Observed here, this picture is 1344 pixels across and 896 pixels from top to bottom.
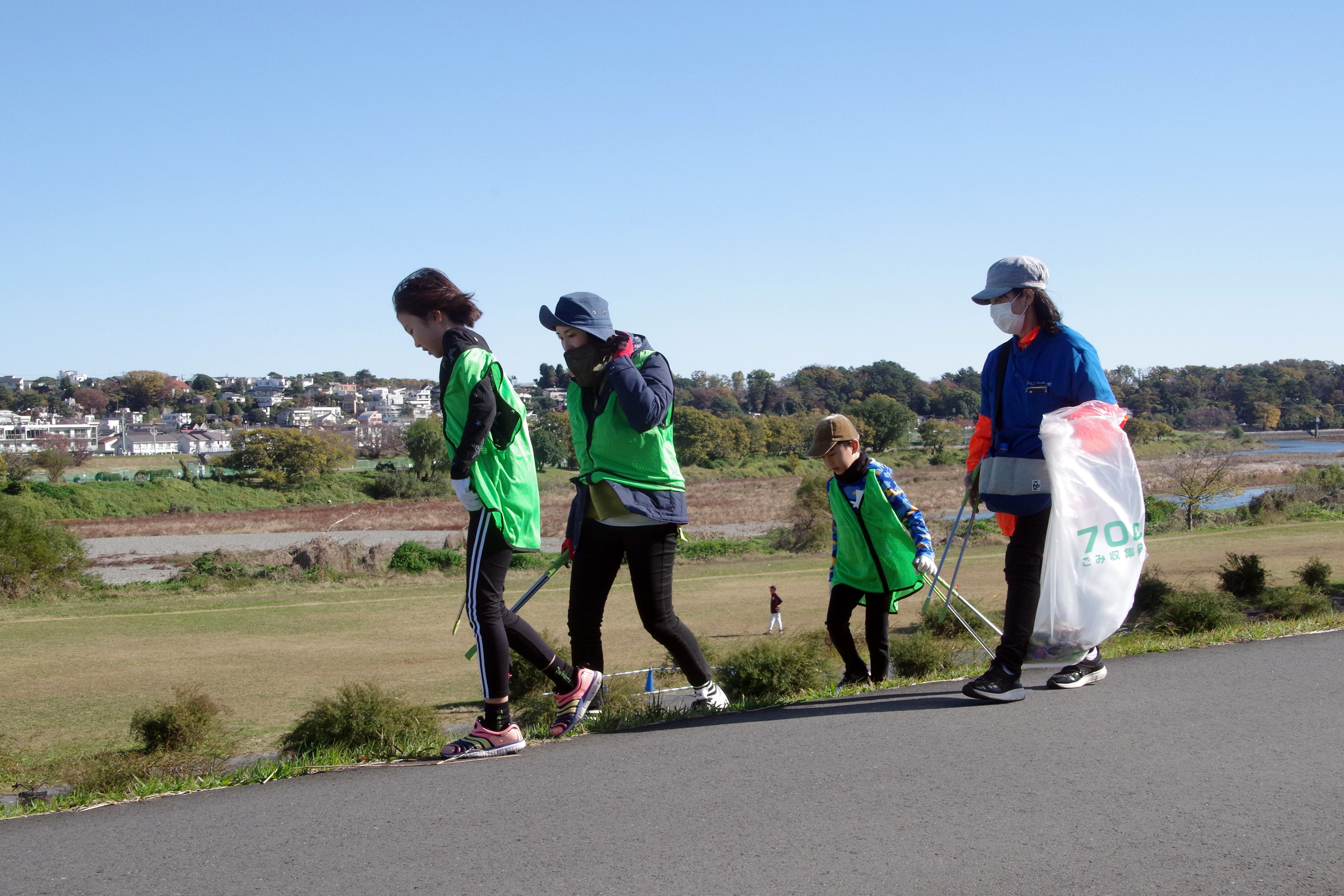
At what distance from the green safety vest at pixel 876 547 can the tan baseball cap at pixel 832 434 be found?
212 mm

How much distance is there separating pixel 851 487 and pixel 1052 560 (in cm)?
129

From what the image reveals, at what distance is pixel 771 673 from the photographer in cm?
514

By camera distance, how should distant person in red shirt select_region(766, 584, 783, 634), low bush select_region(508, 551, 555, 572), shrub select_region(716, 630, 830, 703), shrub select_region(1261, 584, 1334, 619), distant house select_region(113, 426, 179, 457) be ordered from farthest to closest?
1. distant house select_region(113, 426, 179, 457)
2. low bush select_region(508, 551, 555, 572)
3. distant person in red shirt select_region(766, 584, 783, 634)
4. shrub select_region(1261, 584, 1334, 619)
5. shrub select_region(716, 630, 830, 703)

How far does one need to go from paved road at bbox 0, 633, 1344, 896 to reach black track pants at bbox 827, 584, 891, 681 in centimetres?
139

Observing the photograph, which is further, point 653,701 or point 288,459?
point 288,459

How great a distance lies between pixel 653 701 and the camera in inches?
193

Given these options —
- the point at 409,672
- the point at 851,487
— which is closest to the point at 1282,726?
the point at 851,487

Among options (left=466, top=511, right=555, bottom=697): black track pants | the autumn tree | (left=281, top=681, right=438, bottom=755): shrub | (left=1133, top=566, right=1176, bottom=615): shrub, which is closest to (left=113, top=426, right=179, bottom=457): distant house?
the autumn tree

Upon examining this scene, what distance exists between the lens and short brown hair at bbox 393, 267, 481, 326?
4.45 m

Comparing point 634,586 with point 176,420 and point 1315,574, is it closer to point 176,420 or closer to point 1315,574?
point 1315,574

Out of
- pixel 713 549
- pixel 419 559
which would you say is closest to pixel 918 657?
pixel 419 559

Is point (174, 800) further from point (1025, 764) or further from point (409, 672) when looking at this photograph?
point (409, 672)

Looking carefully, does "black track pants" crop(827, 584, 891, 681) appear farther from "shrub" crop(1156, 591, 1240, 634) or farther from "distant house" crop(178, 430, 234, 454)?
"distant house" crop(178, 430, 234, 454)

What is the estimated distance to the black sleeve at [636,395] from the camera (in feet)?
14.3
